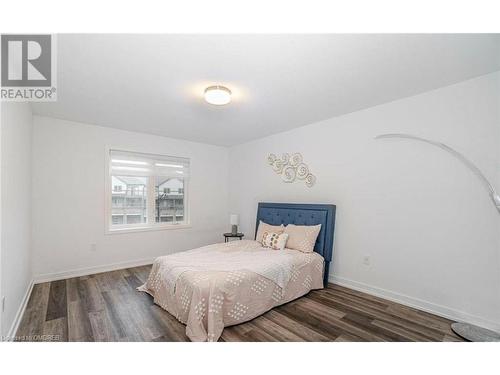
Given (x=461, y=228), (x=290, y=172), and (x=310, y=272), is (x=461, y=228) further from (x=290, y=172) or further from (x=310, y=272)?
(x=290, y=172)

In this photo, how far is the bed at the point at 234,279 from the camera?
199cm

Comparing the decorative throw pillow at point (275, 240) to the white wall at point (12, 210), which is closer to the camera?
the white wall at point (12, 210)

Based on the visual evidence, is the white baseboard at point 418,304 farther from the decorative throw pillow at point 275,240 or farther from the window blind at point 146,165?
the window blind at point 146,165

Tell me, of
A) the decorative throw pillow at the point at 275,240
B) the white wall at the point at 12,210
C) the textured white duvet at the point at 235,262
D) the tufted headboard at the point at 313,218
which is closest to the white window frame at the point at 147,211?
the white wall at the point at 12,210

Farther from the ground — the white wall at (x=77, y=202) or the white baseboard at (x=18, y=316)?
the white wall at (x=77, y=202)

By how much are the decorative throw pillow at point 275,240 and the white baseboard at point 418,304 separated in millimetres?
917

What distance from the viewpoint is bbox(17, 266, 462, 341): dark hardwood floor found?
1.96 metres

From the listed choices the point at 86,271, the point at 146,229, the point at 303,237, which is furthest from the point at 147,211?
the point at 303,237

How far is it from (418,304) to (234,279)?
2.12 m

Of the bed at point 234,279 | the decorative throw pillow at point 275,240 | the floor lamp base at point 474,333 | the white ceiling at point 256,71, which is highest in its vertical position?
the white ceiling at point 256,71

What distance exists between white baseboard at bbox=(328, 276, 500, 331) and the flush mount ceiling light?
2.91m

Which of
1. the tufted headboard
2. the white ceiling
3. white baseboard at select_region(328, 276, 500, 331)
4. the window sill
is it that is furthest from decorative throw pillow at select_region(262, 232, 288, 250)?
the window sill
